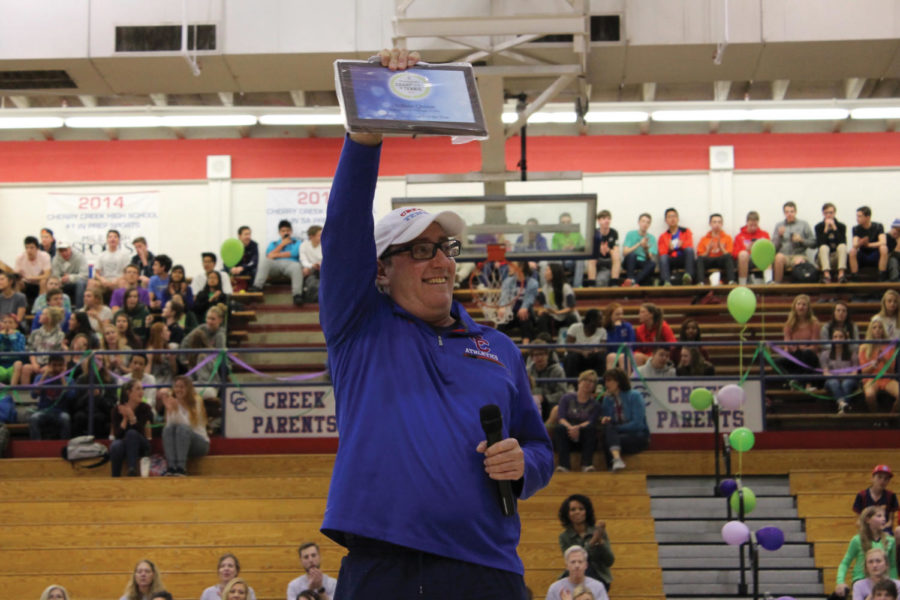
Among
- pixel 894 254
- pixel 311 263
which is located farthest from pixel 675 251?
pixel 311 263

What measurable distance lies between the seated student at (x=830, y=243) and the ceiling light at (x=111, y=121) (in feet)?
31.3

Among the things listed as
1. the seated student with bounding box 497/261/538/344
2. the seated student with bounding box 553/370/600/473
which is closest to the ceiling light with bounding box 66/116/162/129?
the seated student with bounding box 497/261/538/344

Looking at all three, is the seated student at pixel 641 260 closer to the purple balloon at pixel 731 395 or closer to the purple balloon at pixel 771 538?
the purple balloon at pixel 731 395

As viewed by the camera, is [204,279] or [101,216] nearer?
[204,279]

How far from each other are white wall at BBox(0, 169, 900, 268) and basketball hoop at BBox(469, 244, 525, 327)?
13.5 ft

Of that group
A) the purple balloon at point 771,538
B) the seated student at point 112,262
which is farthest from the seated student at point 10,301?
the purple balloon at point 771,538

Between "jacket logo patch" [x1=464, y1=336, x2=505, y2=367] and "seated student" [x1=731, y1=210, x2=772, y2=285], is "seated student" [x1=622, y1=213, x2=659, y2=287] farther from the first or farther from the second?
"jacket logo patch" [x1=464, y1=336, x2=505, y2=367]

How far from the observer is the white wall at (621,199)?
19016mm

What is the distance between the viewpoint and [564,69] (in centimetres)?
1051

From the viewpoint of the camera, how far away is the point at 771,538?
30.7 ft

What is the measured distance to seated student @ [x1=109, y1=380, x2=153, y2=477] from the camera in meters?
11.5

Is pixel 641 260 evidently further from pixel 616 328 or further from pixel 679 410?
pixel 679 410

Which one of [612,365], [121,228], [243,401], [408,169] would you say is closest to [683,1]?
[612,365]

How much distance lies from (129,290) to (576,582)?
7.13m
